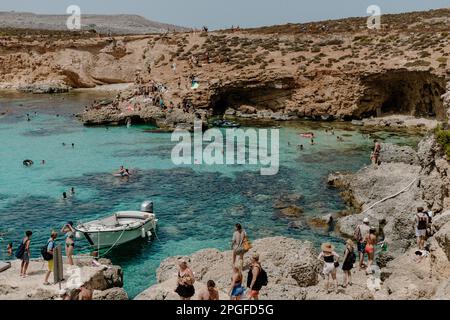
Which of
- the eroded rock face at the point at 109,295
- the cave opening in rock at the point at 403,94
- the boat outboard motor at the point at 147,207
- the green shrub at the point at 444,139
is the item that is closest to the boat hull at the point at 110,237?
the boat outboard motor at the point at 147,207

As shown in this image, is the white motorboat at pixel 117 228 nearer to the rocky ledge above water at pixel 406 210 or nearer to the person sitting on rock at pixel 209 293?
the rocky ledge above water at pixel 406 210

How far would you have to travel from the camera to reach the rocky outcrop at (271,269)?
45.4ft

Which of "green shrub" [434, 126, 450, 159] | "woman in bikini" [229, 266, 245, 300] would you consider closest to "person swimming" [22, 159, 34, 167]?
"woman in bikini" [229, 266, 245, 300]

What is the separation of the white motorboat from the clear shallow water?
513 mm

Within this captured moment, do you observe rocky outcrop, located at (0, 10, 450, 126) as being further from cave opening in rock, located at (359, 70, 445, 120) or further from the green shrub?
the green shrub

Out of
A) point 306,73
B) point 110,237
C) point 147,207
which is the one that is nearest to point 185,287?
point 110,237

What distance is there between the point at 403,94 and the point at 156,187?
33.5 m

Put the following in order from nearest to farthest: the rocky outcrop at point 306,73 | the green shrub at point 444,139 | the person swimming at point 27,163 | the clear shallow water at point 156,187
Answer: the green shrub at point 444,139 → the clear shallow water at point 156,187 → the person swimming at point 27,163 → the rocky outcrop at point 306,73

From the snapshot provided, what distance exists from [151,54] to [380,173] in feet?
187

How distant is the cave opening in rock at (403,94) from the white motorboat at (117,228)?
34410 millimetres

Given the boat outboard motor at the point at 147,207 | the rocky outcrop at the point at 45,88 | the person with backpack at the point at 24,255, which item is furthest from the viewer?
the rocky outcrop at the point at 45,88

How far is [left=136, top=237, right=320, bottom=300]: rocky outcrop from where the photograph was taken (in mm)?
13836

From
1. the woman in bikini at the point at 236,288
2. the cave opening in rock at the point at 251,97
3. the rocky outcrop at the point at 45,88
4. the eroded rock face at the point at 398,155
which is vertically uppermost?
the rocky outcrop at the point at 45,88
